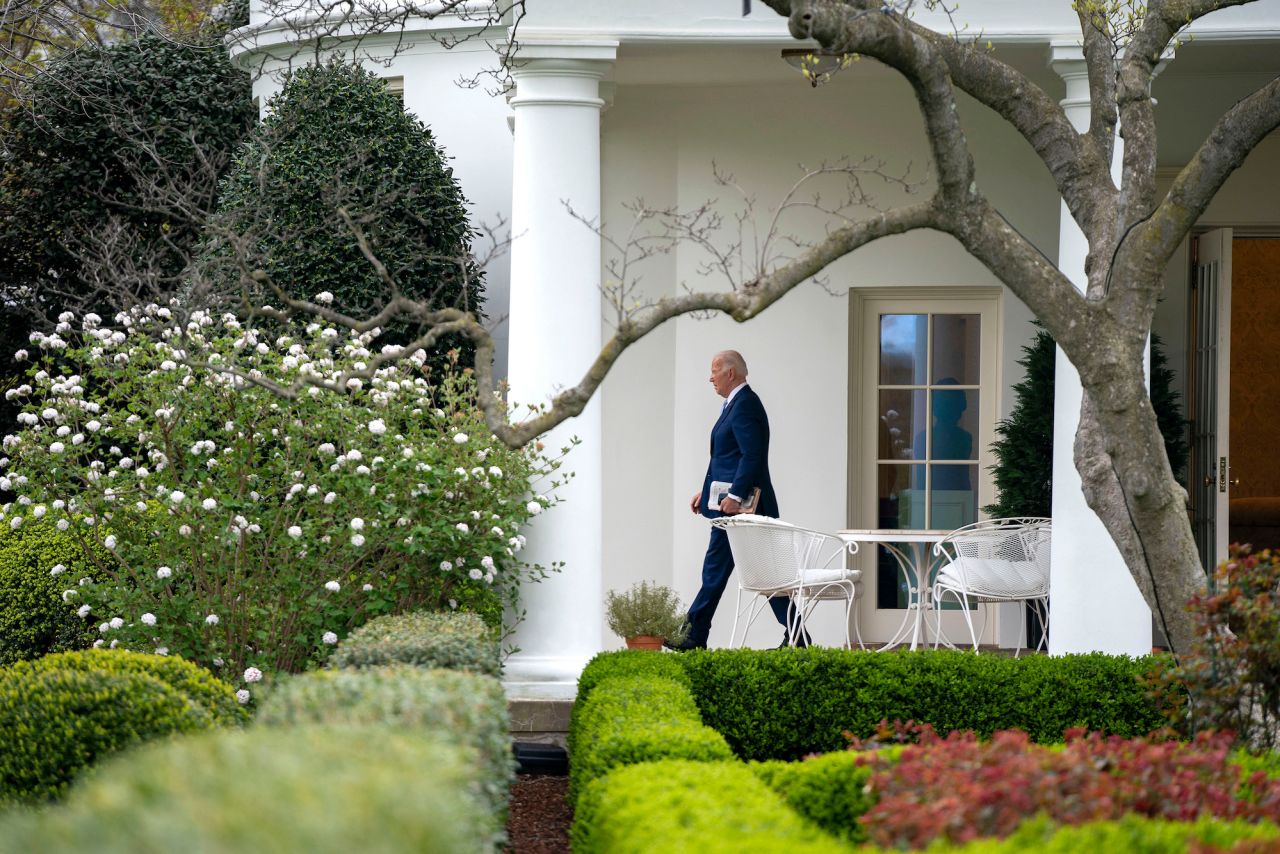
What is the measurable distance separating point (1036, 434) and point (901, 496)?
123cm

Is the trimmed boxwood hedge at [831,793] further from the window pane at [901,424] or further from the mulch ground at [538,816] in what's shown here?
the window pane at [901,424]

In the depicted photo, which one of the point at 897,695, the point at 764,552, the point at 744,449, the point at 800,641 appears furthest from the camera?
the point at 800,641

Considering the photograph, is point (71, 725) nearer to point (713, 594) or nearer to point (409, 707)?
point (409, 707)

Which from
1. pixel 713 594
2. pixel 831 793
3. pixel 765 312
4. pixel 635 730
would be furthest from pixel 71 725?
pixel 765 312

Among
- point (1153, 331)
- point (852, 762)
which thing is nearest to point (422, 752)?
point (852, 762)

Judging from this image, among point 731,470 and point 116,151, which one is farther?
→ point 116,151

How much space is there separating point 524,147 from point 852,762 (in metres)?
4.55

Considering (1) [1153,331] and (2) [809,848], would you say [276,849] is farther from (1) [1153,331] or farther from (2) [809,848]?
(1) [1153,331]

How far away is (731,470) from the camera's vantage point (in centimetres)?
930

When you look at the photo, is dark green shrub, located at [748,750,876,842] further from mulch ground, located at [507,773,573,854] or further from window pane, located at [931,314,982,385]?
window pane, located at [931,314,982,385]

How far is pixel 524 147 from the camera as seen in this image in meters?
8.03

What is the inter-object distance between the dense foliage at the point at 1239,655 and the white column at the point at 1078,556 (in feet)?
7.35

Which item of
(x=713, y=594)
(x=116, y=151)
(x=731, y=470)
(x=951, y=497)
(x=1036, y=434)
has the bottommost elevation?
(x=713, y=594)

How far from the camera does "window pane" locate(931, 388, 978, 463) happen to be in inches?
419
